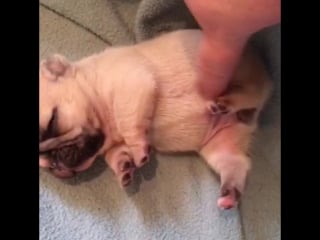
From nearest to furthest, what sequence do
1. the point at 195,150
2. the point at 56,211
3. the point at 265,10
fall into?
the point at 265,10 → the point at 56,211 → the point at 195,150

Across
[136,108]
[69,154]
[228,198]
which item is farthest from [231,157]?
[69,154]

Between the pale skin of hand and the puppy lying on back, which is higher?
the pale skin of hand

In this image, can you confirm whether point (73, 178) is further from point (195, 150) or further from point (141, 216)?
point (195, 150)

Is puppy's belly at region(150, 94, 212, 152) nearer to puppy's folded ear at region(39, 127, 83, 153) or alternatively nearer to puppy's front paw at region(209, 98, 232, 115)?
puppy's front paw at region(209, 98, 232, 115)

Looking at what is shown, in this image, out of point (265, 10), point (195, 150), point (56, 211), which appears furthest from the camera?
point (195, 150)

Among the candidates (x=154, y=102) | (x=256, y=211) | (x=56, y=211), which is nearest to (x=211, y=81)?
(x=154, y=102)

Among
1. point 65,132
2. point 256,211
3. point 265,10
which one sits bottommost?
point 256,211

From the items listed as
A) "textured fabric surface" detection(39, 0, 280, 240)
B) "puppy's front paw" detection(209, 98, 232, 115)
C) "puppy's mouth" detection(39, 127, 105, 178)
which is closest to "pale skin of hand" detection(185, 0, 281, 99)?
"puppy's front paw" detection(209, 98, 232, 115)
